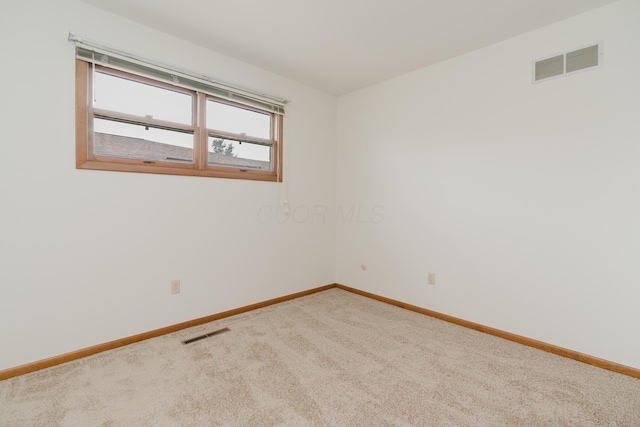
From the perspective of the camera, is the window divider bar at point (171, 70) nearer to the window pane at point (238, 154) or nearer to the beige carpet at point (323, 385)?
the window pane at point (238, 154)

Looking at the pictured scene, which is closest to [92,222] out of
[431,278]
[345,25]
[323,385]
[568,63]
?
[323,385]

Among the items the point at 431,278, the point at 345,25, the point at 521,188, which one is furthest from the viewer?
the point at 431,278

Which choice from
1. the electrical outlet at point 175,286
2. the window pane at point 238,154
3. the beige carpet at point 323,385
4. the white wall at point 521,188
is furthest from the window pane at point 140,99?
the white wall at point 521,188

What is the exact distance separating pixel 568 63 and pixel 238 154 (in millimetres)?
2895

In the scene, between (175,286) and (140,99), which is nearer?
(140,99)

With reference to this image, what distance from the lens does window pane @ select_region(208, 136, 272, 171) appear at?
112 inches

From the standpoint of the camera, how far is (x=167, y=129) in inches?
99.8

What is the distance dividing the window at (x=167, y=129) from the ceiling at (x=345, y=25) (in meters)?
0.46

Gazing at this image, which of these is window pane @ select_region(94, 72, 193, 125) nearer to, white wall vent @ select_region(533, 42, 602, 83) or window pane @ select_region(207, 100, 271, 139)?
window pane @ select_region(207, 100, 271, 139)

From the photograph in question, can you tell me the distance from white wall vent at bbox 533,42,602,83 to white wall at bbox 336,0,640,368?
53 mm

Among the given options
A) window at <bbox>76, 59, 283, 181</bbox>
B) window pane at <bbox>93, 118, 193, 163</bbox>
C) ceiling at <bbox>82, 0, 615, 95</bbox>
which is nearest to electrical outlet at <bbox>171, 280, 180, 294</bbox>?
window at <bbox>76, 59, 283, 181</bbox>

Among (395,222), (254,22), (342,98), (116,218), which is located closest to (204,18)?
(254,22)

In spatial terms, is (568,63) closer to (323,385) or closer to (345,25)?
(345,25)

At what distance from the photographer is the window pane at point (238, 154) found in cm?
283
